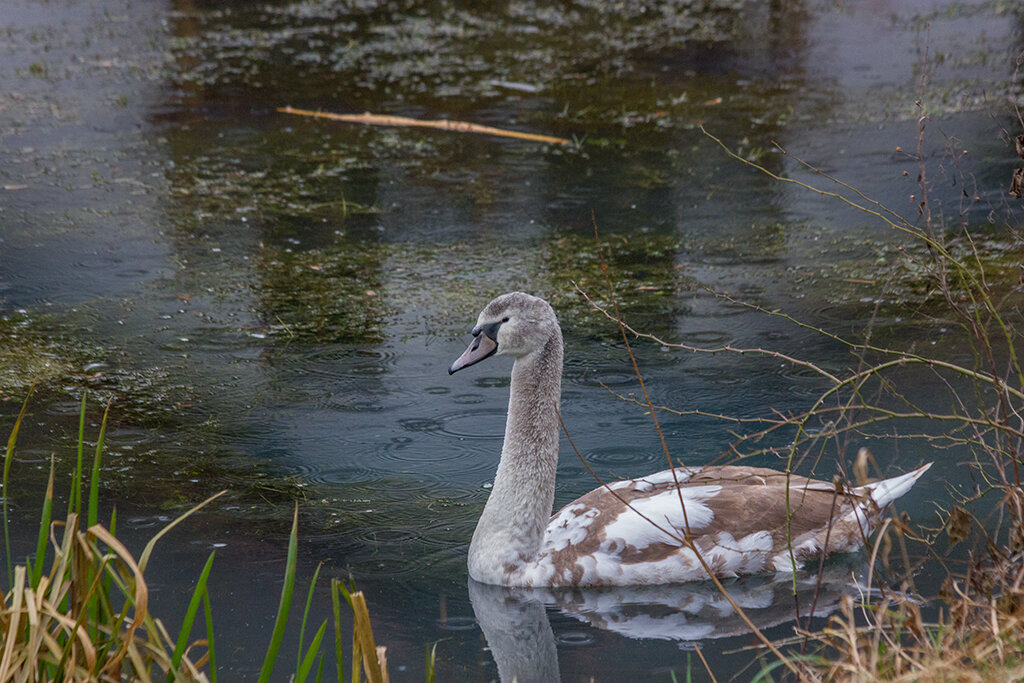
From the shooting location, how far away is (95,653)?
3.25 m

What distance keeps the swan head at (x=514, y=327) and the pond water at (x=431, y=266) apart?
93 centimetres

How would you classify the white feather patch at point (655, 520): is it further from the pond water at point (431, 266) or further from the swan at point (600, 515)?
the pond water at point (431, 266)

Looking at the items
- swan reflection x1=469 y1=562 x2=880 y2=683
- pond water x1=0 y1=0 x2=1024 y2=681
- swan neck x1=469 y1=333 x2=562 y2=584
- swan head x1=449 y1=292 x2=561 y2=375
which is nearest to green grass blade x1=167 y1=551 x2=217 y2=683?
pond water x1=0 y1=0 x2=1024 y2=681

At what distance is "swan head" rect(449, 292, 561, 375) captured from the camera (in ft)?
18.3

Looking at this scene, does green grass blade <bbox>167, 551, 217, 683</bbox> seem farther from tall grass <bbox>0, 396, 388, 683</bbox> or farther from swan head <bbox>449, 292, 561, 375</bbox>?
swan head <bbox>449, 292, 561, 375</bbox>

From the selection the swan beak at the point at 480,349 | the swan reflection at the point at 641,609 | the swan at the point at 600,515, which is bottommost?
the swan reflection at the point at 641,609

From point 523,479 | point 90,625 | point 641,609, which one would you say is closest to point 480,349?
point 523,479

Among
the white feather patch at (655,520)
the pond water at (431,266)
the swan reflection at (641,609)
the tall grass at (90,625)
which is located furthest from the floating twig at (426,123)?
A: the tall grass at (90,625)

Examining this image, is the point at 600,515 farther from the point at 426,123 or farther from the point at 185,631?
the point at 426,123

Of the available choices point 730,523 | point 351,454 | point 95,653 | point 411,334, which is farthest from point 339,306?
point 95,653

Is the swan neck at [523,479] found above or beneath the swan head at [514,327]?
beneath

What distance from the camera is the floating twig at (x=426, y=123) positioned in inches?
529

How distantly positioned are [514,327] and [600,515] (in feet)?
3.14

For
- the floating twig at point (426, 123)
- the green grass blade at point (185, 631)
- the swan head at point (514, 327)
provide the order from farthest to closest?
the floating twig at point (426, 123)
the swan head at point (514, 327)
the green grass blade at point (185, 631)
